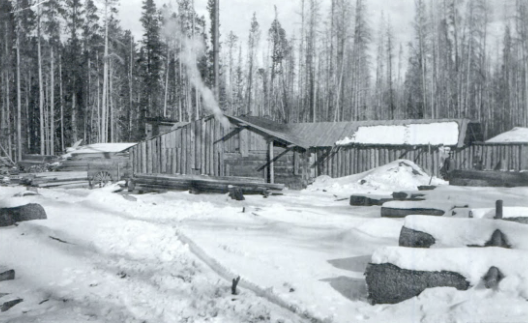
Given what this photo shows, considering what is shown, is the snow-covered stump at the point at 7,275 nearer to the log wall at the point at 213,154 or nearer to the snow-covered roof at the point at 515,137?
the log wall at the point at 213,154

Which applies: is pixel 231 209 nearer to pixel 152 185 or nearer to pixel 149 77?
pixel 152 185

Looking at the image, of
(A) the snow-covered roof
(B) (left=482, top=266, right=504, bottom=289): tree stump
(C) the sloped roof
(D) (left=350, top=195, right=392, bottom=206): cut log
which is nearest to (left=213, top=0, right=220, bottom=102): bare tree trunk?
(D) (left=350, top=195, right=392, bottom=206): cut log

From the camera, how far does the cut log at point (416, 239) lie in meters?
6.30

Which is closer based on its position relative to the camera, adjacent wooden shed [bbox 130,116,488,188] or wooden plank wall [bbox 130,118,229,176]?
adjacent wooden shed [bbox 130,116,488,188]

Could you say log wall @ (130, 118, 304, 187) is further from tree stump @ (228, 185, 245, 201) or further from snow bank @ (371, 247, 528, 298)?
snow bank @ (371, 247, 528, 298)

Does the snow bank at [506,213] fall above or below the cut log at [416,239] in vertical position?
above

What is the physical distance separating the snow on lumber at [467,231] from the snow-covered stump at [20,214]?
973cm

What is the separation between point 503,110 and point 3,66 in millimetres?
53314

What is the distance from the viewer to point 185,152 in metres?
24.9

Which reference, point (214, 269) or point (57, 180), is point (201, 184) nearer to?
point (57, 180)

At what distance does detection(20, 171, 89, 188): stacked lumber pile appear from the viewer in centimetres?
2354

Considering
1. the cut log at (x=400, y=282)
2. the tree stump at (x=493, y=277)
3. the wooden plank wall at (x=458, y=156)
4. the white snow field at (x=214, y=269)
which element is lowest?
the white snow field at (x=214, y=269)

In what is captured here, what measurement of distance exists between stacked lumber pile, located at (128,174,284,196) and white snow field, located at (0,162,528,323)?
4.28m

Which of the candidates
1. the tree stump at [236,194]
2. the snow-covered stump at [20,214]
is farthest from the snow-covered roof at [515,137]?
the snow-covered stump at [20,214]
